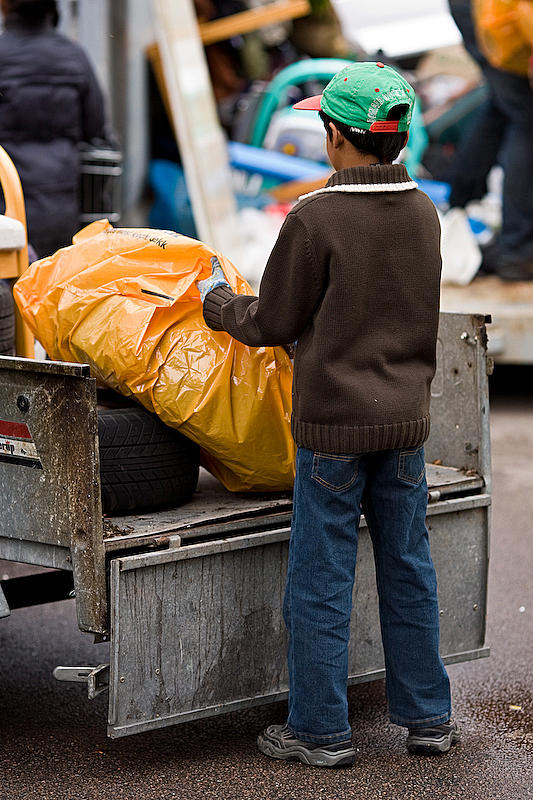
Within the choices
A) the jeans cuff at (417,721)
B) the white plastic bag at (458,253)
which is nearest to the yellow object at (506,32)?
the white plastic bag at (458,253)

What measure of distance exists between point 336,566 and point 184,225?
7287mm

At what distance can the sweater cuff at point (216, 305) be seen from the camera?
3.07 meters

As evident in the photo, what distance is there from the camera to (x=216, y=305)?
10.1 ft

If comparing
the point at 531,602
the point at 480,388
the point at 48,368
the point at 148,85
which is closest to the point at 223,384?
the point at 48,368

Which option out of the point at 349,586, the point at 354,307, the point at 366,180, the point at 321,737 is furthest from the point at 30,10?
the point at 321,737

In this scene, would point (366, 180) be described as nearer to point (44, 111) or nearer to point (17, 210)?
point (17, 210)

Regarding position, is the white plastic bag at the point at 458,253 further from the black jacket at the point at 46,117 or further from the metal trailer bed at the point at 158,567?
the metal trailer bed at the point at 158,567

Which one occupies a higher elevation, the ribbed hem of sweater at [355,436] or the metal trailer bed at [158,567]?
the ribbed hem of sweater at [355,436]

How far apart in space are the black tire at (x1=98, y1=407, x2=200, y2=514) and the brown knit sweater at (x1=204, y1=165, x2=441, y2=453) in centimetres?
43

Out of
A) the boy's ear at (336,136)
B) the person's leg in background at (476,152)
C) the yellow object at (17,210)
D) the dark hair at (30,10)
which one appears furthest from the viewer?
the person's leg in background at (476,152)

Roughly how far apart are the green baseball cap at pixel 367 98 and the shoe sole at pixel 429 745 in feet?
5.26

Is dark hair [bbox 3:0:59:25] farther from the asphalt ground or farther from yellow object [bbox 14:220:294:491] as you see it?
the asphalt ground

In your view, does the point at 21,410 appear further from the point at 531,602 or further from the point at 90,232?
the point at 531,602

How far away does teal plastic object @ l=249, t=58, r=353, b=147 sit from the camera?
31.4 feet
